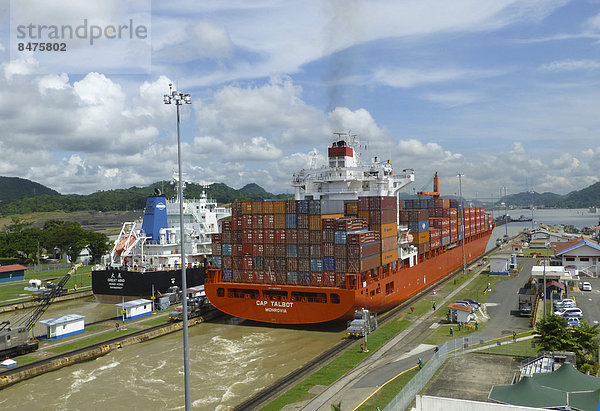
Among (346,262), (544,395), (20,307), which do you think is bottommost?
(20,307)

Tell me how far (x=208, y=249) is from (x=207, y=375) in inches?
1161

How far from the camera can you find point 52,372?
89.7ft

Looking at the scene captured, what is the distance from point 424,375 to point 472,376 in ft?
8.61

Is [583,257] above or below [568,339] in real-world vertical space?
above

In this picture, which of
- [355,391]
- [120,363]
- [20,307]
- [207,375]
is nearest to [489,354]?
[355,391]

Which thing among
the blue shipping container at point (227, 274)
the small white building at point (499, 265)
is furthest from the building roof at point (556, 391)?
the small white building at point (499, 265)

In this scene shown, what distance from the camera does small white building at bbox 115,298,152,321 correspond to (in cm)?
3894

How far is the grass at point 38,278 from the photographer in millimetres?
53562

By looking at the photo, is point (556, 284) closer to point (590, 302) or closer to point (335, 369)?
point (590, 302)

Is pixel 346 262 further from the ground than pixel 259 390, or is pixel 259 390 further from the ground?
pixel 346 262

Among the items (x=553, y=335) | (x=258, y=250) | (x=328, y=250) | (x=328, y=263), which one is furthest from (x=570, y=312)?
(x=258, y=250)

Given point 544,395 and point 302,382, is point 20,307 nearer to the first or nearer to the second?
point 302,382

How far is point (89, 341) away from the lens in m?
32.4

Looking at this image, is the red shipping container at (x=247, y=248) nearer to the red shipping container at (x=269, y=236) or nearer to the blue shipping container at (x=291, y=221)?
the red shipping container at (x=269, y=236)
